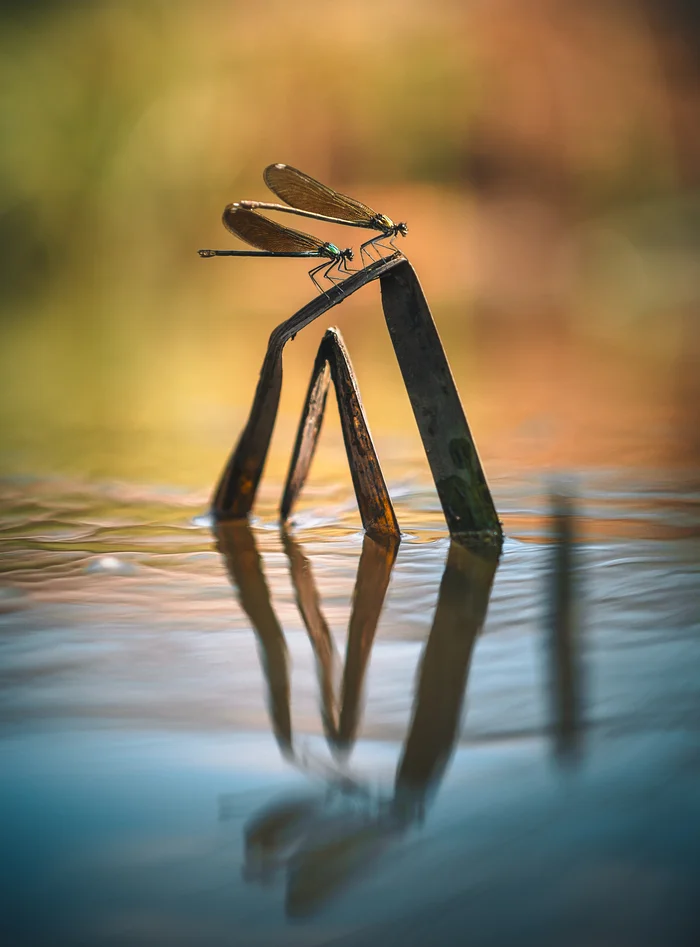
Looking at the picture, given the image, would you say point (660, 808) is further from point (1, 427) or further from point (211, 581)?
point (1, 427)

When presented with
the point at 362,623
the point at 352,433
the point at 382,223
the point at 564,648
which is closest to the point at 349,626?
the point at 362,623

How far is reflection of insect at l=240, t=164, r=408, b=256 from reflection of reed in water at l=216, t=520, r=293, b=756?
2.03ft

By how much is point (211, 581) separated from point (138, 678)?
43 centimetres

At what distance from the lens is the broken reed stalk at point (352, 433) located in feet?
5.64

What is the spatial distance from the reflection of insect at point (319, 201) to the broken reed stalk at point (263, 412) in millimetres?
70

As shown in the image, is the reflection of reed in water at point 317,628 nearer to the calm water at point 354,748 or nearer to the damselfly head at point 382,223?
the calm water at point 354,748

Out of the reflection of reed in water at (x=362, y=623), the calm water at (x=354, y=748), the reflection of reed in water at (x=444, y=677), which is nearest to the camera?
the calm water at (x=354, y=748)

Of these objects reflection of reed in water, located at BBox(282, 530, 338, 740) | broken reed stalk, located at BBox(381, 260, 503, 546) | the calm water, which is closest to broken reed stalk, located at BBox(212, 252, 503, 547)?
broken reed stalk, located at BBox(381, 260, 503, 546)

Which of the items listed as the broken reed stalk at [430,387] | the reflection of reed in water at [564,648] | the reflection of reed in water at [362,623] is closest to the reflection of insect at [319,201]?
the broken reed stalk at [430,387]

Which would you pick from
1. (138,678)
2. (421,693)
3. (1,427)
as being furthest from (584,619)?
(1,427)

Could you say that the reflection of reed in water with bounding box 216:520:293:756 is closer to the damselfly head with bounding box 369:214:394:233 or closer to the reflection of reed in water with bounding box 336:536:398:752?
the reflection of reed in water with bounding box 336:536:398:752

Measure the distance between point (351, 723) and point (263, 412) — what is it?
99 cm

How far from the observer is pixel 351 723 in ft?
3.21

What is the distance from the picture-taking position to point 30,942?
2.10 feet
